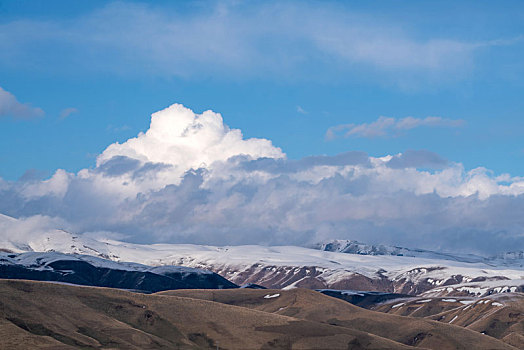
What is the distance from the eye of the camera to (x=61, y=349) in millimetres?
195125

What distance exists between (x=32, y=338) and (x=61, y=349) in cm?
956

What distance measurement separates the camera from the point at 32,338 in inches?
7849

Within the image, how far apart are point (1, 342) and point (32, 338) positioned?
9.63 meters

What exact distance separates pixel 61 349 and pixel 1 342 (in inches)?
562

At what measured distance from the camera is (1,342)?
191 m
